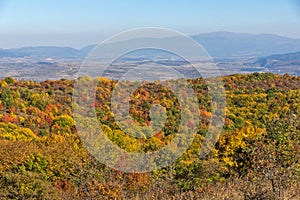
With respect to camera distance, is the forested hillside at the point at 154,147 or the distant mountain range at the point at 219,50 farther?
the distant mountain range at the point at 219,50

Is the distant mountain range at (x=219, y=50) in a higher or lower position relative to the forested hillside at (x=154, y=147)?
higher

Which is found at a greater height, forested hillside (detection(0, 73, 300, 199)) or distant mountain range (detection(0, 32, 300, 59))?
distant mountain range (detection(0, 32, 300, 59))

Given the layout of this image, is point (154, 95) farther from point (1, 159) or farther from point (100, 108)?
point (1, 159)

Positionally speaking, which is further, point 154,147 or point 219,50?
point 219,50

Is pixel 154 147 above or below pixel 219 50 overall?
below

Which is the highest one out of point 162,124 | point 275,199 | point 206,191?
point 275,199

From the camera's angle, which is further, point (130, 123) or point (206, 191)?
point (130, 123)

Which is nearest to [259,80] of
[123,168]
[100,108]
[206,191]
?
[100,108]

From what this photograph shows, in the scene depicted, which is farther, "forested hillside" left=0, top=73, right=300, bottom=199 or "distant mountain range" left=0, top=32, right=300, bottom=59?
"distant mountain range" left=0, top=32, right=300, bottom=59
